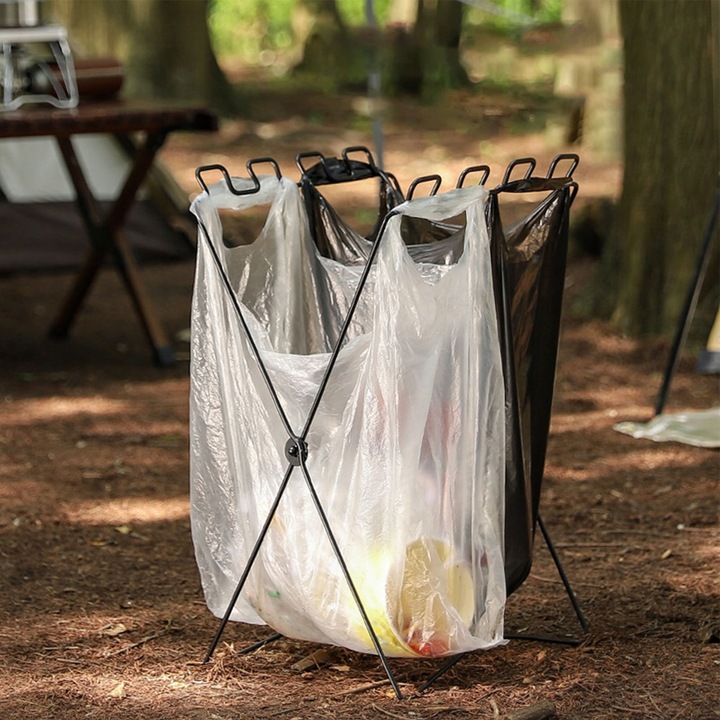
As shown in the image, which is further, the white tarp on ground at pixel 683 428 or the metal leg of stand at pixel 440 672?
the white tarp on ground at pixel 683 428

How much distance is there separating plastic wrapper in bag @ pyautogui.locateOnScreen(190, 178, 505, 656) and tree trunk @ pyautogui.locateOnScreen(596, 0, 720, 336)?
325 centimetres

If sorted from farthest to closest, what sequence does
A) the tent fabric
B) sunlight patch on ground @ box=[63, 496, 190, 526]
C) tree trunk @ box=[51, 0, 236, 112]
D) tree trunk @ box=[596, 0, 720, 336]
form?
1. tree trunk @ box=[51, 0, 236, 112]
2. the tent fabric
3. tree trunk @ box=[596, 0, 720, 336]
4. sunlight patch on ground @ box=[63, 496, 190, 526]

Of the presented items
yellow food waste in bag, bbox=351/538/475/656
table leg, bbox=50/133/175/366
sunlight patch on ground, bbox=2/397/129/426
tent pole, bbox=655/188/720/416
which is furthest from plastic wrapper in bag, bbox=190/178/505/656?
table leg, bbox=50/133/175/366

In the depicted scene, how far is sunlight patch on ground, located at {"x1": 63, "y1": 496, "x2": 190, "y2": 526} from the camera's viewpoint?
3822 mm

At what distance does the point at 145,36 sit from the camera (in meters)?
10.7

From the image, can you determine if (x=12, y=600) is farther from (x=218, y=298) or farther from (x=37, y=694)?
(x=218, y=298)

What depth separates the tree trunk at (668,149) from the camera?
18.4ft

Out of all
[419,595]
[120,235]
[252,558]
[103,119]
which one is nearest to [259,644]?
[252,558]

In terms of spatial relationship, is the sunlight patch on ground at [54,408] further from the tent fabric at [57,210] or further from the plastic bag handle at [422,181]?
the plastic bag handle at [422,181]

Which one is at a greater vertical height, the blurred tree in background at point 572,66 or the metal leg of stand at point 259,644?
the blurred tree in background at point 572,66

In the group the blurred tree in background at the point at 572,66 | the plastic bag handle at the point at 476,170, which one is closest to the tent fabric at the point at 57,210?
the blurred tree in background at the point at 572,66

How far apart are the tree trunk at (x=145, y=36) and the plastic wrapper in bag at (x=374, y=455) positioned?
27.5ft

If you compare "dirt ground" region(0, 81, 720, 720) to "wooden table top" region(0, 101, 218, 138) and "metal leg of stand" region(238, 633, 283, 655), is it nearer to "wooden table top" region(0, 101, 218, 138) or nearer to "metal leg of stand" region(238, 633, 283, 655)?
"metal leg of stand" region(238, 633, 283, 655)

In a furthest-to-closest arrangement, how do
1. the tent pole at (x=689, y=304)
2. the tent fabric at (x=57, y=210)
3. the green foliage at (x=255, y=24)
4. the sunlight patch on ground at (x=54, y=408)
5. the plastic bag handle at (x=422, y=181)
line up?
the green foliage at (x=255, y=24) → the tent fabric at (x=57, y=210) → the sunlight patch on ground at (x=54, y=408) → the tent pole at (x=689, y=304) → the plastic bag handle at (x=422, y=181)
